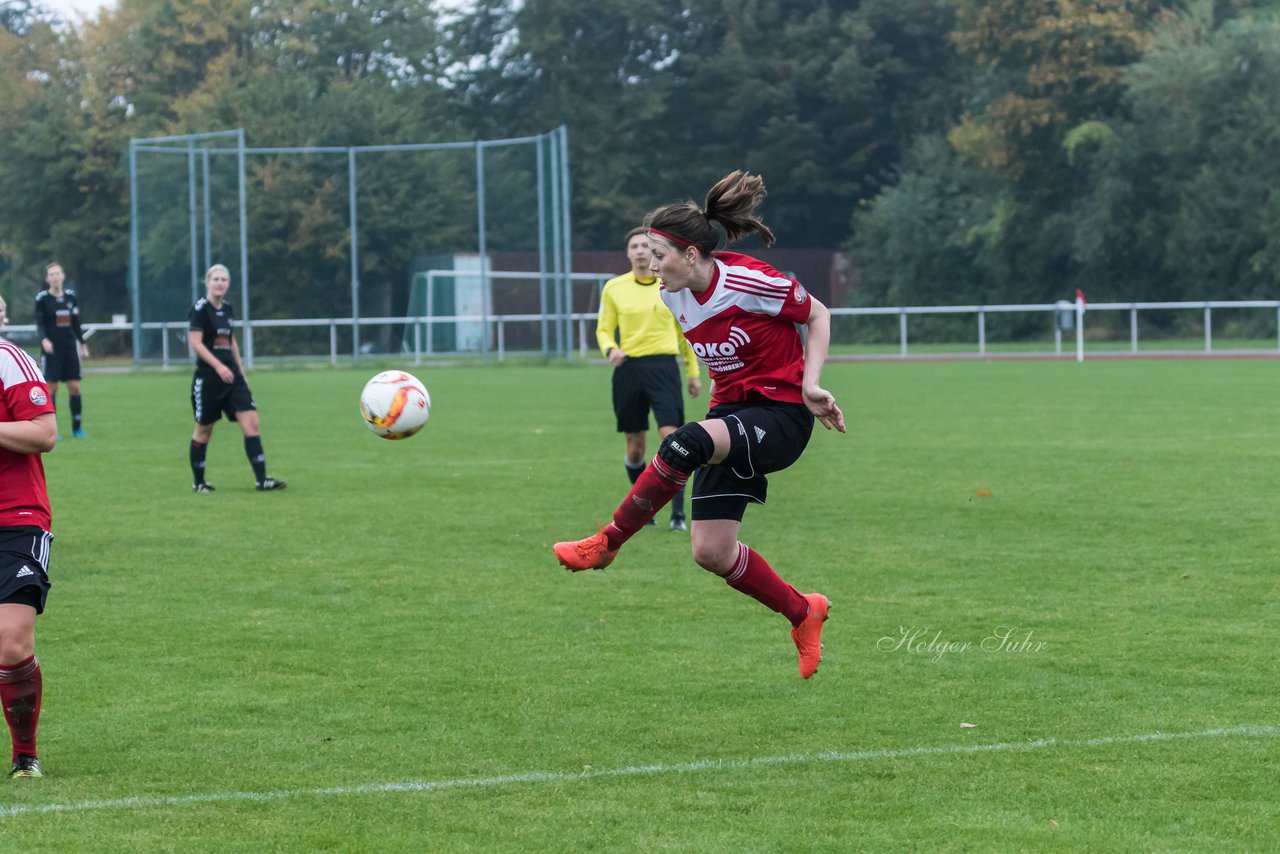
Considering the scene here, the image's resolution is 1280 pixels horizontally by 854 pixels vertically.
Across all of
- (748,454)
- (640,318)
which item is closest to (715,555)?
(748,454)

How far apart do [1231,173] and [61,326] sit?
113 feet

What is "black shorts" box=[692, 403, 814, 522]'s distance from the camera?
5.97 meters

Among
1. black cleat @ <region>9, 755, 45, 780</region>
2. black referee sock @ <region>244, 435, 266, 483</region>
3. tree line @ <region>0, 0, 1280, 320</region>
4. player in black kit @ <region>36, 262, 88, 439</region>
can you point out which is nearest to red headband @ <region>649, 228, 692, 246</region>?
black cleat @ <region>9, 755, 45, 780</region>

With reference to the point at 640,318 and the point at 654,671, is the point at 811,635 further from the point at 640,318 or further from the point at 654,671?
the point at 640,318

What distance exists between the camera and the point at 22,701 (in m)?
5.07

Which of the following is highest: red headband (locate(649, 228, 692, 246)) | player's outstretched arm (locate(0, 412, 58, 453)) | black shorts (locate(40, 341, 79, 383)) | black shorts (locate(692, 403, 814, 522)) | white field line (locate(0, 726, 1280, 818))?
red headband (locate(649, 228, 692, 246))

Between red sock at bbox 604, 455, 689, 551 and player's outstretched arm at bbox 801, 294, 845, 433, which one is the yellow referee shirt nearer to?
player's outstretched arm at bbox 801, 294, 845, 433

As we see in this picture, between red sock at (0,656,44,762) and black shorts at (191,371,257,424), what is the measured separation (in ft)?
27.3

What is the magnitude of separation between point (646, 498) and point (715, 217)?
3.45 feet

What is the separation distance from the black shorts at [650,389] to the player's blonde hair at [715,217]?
4.61 metres

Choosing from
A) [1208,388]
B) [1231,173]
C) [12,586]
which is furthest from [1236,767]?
[1231,173]

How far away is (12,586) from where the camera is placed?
495 centimetres

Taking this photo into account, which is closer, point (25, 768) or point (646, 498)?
point (25, 768)

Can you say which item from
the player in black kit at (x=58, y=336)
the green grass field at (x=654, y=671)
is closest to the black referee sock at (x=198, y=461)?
the green grass field at (x=654, y=671)
